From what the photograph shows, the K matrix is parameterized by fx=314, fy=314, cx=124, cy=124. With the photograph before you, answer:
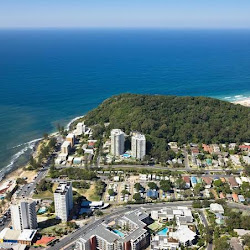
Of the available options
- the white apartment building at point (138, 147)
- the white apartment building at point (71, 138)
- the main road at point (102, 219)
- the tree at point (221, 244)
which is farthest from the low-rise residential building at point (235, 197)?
the white apartment building at point (71, 138)

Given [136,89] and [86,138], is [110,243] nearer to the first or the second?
[86,138]

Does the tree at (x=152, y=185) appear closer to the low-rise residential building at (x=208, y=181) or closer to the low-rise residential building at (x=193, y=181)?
the low-rise residential building at (x=193, y=181)

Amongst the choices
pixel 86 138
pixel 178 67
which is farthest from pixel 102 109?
pixel 178 67

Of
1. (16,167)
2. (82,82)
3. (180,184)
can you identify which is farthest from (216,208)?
(82,82)

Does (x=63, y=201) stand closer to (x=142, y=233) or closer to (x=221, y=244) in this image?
(x=142, y=233)

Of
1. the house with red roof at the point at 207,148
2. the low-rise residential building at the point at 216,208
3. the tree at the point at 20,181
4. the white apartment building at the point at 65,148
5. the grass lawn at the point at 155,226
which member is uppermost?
the white apartment building at the point at 65,148

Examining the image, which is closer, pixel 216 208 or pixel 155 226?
pixel 155 226
